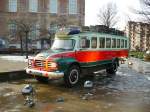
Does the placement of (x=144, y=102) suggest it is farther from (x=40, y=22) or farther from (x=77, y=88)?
(x=40, y=22)

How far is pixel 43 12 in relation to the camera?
67.8 metres

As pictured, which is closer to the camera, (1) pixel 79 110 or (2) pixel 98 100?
(1) pixel 79 110

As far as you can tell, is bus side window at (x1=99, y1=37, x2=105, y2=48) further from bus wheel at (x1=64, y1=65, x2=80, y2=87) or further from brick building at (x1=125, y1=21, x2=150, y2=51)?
brick building at (x1=125, y1=21, x2=150, y2=51)

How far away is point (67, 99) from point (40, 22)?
54.9m

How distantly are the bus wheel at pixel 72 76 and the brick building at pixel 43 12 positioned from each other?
48.3 meters

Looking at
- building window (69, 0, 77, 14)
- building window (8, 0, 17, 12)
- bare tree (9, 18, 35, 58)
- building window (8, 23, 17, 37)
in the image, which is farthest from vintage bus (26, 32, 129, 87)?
building window (8, 0, 17, 12)

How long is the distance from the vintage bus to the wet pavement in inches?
25.2

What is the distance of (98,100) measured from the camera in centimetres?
1271

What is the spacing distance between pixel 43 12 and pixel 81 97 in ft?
183

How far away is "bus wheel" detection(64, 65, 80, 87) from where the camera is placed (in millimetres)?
15820

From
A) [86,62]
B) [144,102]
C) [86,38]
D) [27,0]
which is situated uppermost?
[27,0]

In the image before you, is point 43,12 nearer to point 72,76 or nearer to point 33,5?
point 33,5

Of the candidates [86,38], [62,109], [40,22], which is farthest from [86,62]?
[40,22]

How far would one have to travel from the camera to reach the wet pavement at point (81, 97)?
443 inches
